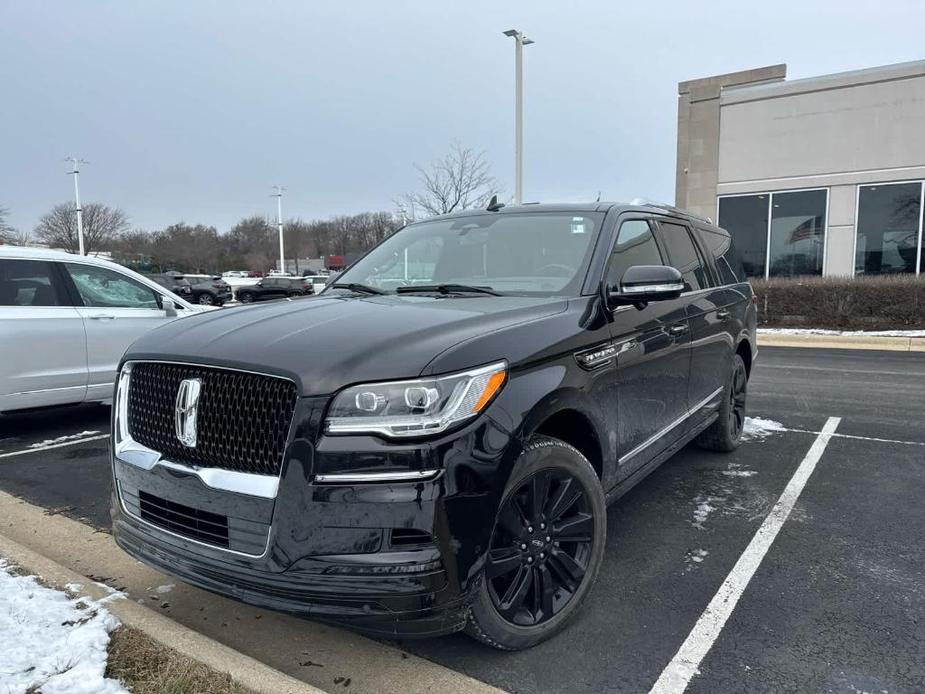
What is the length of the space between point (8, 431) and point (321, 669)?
5.45 meters

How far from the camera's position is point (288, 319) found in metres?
2.87

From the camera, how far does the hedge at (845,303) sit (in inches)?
553

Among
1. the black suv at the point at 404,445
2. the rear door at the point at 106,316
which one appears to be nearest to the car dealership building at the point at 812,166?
the rear door at the point at 106,316

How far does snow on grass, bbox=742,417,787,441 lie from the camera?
6211 millimetres

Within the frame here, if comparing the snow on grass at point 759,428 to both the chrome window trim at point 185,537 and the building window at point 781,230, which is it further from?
the building window at point 781,230

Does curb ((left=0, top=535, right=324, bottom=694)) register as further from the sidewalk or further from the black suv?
the sidewalk

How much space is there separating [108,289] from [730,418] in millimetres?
5898

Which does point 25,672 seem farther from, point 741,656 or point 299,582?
point 741,656

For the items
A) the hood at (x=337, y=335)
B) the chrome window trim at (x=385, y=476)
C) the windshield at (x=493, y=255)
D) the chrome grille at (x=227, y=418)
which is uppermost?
the windshield at (x=493, y=255)

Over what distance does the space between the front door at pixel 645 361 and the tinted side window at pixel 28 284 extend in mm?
5287

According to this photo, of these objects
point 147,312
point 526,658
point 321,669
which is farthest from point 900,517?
point 147,312

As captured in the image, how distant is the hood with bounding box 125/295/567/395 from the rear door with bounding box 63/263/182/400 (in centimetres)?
392

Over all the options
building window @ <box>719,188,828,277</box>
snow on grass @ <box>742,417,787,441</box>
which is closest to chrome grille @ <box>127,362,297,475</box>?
snow on grass @ <box>742,417,787,441</box>

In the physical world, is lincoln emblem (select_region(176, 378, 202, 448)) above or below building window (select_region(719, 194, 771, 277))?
below
